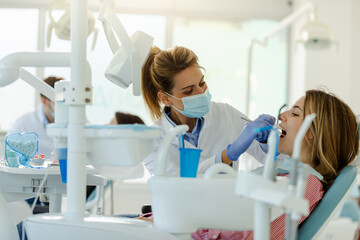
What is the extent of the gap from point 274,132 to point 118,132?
361 mm

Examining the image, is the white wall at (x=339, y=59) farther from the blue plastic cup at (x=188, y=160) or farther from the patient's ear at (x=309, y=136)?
the blue plastic cup at (x=188, y=160)

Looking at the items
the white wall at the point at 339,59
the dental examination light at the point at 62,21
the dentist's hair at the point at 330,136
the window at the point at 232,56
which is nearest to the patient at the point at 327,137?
the dentist's hair at the point at 330,136

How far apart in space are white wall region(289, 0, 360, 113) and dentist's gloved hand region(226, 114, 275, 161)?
3.59 metres

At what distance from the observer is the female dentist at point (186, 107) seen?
2101mm

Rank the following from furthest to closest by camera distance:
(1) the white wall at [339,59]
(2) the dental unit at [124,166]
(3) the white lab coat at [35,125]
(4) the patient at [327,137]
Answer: (1) the white wall at [339,59] → (3) the white lab coat at [35,125] → (4) the patient at [327,137] → (2) the dental unit at [124,166]

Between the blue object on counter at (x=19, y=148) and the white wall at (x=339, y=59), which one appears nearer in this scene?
the blue object on counter at (x=19, y=148)

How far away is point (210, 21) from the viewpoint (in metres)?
5.60

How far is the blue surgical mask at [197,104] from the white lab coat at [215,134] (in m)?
0.09

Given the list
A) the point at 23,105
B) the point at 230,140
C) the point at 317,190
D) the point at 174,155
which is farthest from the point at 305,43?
the point at 23,105

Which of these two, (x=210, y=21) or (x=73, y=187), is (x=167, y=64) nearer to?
(x=73, y=187)

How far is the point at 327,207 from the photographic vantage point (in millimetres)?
1661

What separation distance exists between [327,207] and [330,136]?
25cm

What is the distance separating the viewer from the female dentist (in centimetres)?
210

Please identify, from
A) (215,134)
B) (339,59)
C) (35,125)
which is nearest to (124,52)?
(215,134)
